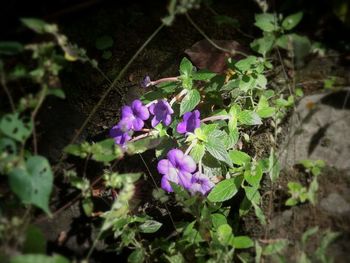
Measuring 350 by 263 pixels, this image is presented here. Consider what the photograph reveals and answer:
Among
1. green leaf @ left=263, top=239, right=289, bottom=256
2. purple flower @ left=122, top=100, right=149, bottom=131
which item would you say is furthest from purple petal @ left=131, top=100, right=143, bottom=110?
green leaf @ left=263, top=239, right=289, bottom=256

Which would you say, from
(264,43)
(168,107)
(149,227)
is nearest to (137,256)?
(149,227)

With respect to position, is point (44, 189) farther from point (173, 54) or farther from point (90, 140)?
point (173, 54)

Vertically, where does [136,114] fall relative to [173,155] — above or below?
above

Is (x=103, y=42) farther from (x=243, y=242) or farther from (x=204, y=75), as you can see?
(x=243, y=242)

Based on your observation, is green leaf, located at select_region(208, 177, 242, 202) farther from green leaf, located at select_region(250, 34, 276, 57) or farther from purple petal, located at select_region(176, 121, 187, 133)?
green leaf, located at select_region(250, 34, 276, 57)

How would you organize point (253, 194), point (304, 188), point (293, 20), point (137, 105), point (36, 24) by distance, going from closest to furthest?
point (36, 24) < point (293, 20) < point (304, 188) < point (253, 194) < point (137, 105)

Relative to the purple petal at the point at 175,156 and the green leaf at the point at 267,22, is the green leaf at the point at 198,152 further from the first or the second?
the green leaf at the point at 267,22

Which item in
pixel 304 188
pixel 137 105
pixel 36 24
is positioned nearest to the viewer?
pixel 36 24
